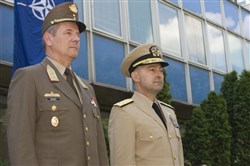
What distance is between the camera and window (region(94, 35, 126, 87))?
7.47m

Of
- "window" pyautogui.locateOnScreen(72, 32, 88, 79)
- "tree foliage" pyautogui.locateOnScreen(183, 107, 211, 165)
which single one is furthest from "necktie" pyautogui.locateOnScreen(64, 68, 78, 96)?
"tree foliage" pyautogui.locateOnScreen(183, 107, 211, 165)

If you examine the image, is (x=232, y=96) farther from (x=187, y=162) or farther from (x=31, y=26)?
(x=31, y=26)

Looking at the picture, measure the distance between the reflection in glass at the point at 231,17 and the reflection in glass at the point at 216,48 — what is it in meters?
0.62

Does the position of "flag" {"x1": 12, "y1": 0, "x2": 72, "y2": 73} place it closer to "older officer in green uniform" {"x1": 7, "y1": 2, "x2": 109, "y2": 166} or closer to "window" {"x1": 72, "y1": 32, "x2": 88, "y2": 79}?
"window" {"x1": 72, "y1": 32, "x2": 88, "y2": 79}

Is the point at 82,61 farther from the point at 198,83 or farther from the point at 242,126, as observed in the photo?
the point at 242,126

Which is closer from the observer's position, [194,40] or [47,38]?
[47,38]

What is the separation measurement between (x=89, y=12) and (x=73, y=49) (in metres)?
4.93

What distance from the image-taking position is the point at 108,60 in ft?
25.2

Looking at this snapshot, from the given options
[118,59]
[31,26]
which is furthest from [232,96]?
[31,26]

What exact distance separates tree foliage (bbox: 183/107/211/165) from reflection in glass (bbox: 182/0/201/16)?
2.87m

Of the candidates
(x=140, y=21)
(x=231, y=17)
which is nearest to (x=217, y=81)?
(x=231, y=17)

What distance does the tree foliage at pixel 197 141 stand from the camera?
322 inches

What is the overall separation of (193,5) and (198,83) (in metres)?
1.88

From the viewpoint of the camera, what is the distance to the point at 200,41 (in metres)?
10.5
